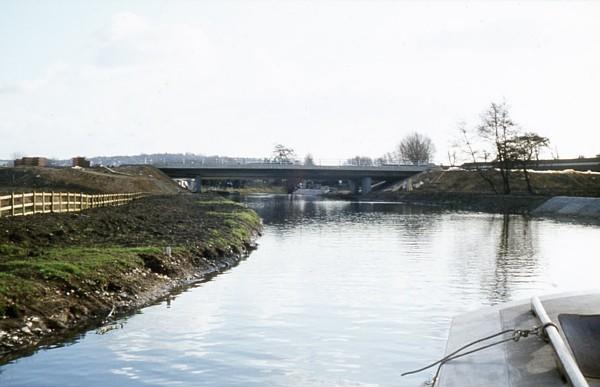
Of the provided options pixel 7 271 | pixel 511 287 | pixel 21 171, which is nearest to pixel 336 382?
pixel 7 271

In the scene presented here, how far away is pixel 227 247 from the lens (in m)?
39.0

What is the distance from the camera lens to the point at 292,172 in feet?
469

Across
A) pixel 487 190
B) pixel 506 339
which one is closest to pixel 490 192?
pixel 487 190

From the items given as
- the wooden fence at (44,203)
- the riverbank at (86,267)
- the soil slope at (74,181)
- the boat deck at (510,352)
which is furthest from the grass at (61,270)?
the soil slope at (74,181)

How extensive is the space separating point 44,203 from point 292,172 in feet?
326

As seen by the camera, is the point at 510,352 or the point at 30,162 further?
the point at 30,162

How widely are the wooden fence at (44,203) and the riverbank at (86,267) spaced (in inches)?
53.7

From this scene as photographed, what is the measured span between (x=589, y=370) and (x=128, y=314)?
15881mm

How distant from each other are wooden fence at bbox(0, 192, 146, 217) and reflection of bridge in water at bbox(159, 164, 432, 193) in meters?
A: 75.7

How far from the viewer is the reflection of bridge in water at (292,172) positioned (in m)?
139

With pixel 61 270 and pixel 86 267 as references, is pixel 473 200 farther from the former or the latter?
pixel 61 270

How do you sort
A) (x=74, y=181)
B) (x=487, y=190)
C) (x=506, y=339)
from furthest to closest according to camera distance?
1. (x=487, y=190)
2. (x=74, y=181)
3. (x=506, y=339)

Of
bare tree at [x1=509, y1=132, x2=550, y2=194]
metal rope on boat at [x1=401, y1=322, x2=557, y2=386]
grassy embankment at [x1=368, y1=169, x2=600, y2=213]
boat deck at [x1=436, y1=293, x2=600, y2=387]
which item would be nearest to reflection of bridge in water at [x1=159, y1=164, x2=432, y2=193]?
grassy embankment at [x1=368, y1=169, x2=600, y2=213]

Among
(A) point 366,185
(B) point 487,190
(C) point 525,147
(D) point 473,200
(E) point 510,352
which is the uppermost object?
(C) point 525,147
